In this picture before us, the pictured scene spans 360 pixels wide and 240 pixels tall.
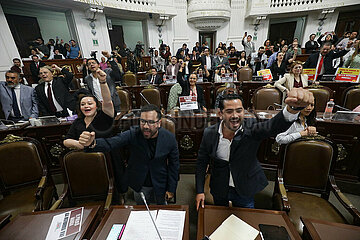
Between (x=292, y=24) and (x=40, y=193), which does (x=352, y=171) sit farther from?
(x=292, y=24)

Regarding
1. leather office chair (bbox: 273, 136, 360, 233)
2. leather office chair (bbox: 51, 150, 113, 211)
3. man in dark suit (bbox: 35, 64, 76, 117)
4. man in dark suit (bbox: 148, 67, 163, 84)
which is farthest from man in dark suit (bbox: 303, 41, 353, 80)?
man in dark suit (bbox: 35, 64, 76, 117)

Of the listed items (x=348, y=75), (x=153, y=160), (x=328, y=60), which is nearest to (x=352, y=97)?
(x=348, y=75)

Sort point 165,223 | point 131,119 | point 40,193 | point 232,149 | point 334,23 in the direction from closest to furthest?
point 165,223 < point 232,149 < point 40,193 < point 131,119 < point 334,23

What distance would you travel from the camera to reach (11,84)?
2.90 m

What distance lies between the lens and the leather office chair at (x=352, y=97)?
271 cm

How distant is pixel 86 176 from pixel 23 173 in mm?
806

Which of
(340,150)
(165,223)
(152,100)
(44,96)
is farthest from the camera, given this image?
(152,100)

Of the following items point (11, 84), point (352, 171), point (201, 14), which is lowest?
point (352, 171)

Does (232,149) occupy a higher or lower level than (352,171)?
higher

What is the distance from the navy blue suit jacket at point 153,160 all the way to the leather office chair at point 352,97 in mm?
3133

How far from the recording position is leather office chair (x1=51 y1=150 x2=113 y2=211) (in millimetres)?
1641

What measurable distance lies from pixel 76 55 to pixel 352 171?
31.0 ft

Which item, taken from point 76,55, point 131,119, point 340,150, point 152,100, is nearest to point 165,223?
point 131,119

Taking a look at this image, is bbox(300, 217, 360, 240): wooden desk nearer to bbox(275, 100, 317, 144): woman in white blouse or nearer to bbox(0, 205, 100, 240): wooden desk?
bbox(275, 100, 317, 144): woman in white blouse
